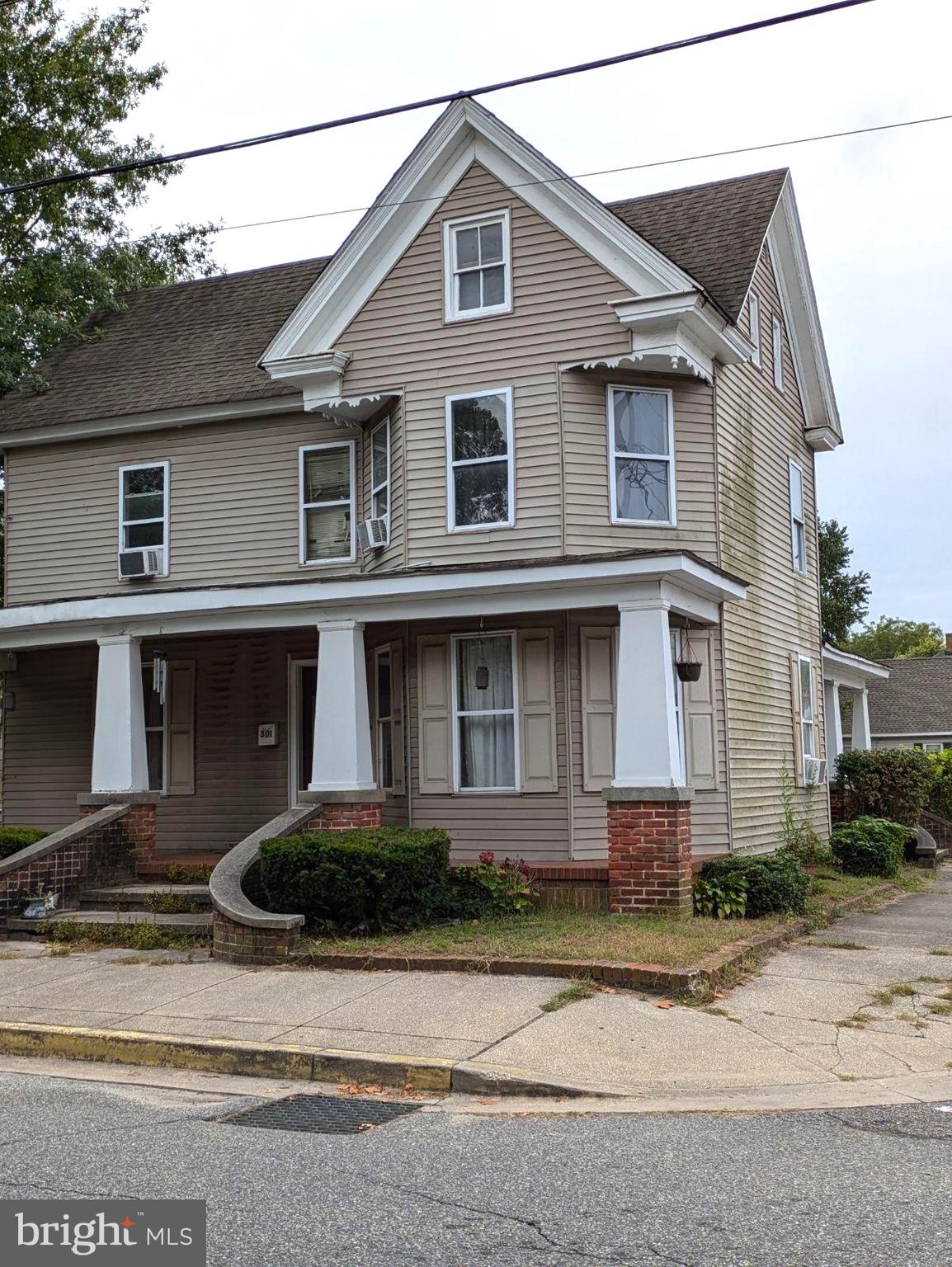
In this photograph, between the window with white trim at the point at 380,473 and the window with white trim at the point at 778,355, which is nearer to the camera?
the window with white trim at the point at 380,473

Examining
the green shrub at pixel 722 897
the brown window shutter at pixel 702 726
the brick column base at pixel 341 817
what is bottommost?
the green shrub at pixel 722 897

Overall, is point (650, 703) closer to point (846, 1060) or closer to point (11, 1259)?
point (846, 1060)

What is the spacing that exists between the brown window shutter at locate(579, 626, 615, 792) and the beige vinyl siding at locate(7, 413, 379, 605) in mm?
3671

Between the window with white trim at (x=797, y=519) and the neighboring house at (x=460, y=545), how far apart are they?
0.44m

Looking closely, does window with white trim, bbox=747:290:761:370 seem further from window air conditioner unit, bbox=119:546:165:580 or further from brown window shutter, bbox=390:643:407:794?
window air conditioner unit, bbox=119:546:165:580

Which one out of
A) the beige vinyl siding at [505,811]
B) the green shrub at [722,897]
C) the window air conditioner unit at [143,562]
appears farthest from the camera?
the window air conditioner unit at [143,562]

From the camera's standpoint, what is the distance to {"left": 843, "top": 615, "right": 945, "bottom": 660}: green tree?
84625 mm

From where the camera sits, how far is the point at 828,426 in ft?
64.6

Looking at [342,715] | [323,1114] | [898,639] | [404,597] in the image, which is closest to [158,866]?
[342,715]

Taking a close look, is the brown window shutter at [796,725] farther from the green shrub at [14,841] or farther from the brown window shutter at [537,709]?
the green shrub at [14,841]

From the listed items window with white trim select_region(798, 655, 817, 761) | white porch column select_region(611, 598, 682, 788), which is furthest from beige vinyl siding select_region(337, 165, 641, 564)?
window with white trim select_region(798, 655, 817, 761)

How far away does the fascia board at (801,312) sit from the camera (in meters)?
17.8

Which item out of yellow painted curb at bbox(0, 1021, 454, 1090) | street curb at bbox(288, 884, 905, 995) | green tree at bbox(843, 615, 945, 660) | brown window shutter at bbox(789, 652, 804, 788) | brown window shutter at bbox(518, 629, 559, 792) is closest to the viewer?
yellow painted curb at bbox(0, 1021, 454, 1090)

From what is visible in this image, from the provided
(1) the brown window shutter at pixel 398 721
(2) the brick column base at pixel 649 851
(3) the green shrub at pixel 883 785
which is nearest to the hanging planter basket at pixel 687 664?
(2) the brick column base at pixel 649 851
